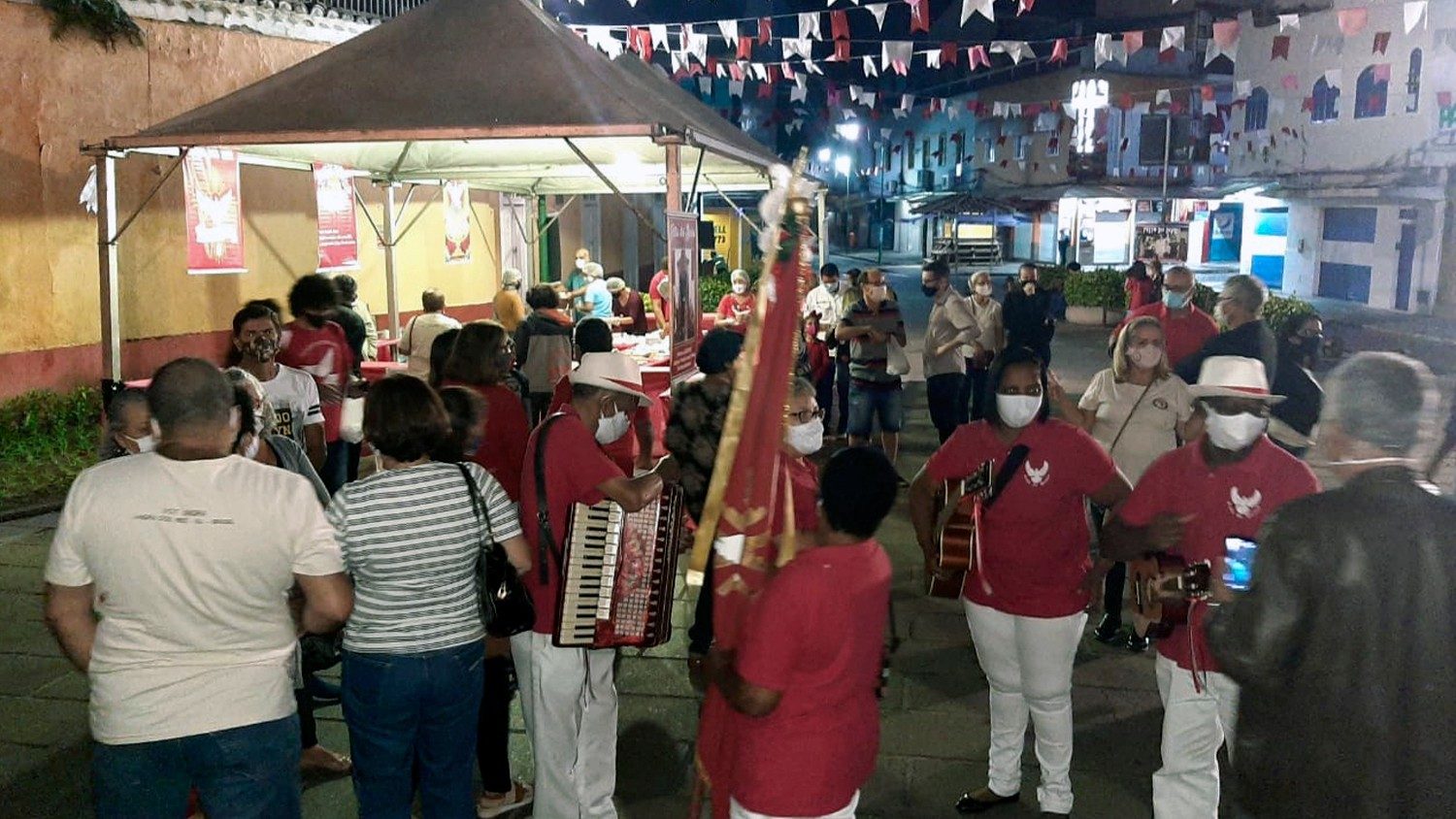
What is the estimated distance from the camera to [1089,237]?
1881 inches

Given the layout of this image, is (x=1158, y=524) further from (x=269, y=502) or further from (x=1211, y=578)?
(x=269, y=502)

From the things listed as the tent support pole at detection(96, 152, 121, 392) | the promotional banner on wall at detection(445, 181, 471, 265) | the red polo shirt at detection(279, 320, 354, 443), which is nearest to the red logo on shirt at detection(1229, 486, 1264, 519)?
the red polo shirt at detection(279, 320, 354, 443)

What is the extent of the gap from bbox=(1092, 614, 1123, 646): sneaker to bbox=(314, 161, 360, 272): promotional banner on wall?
8.50 meters

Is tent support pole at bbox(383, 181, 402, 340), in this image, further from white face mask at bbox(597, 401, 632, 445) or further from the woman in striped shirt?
the woman in striped shirt

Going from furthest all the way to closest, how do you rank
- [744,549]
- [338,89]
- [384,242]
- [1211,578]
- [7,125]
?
[384,242]
[7,125]
[338,89]
[1211,578]
[744,549]

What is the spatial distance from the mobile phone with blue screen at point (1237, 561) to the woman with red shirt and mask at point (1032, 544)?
556 mm

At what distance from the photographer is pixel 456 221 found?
48.0 feet

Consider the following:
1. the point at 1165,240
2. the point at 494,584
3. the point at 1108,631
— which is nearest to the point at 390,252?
the point at 1108,631

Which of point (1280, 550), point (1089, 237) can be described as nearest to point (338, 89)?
point (1280, 550)

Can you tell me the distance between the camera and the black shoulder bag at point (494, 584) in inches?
134

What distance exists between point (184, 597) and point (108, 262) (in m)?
5.98

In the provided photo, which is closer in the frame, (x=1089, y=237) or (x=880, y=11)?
(x=880, y=11)

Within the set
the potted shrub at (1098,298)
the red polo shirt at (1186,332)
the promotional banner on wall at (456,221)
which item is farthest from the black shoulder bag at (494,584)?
the potted shrub at (1098,298)

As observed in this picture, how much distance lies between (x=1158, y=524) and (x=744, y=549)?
1841 mm
